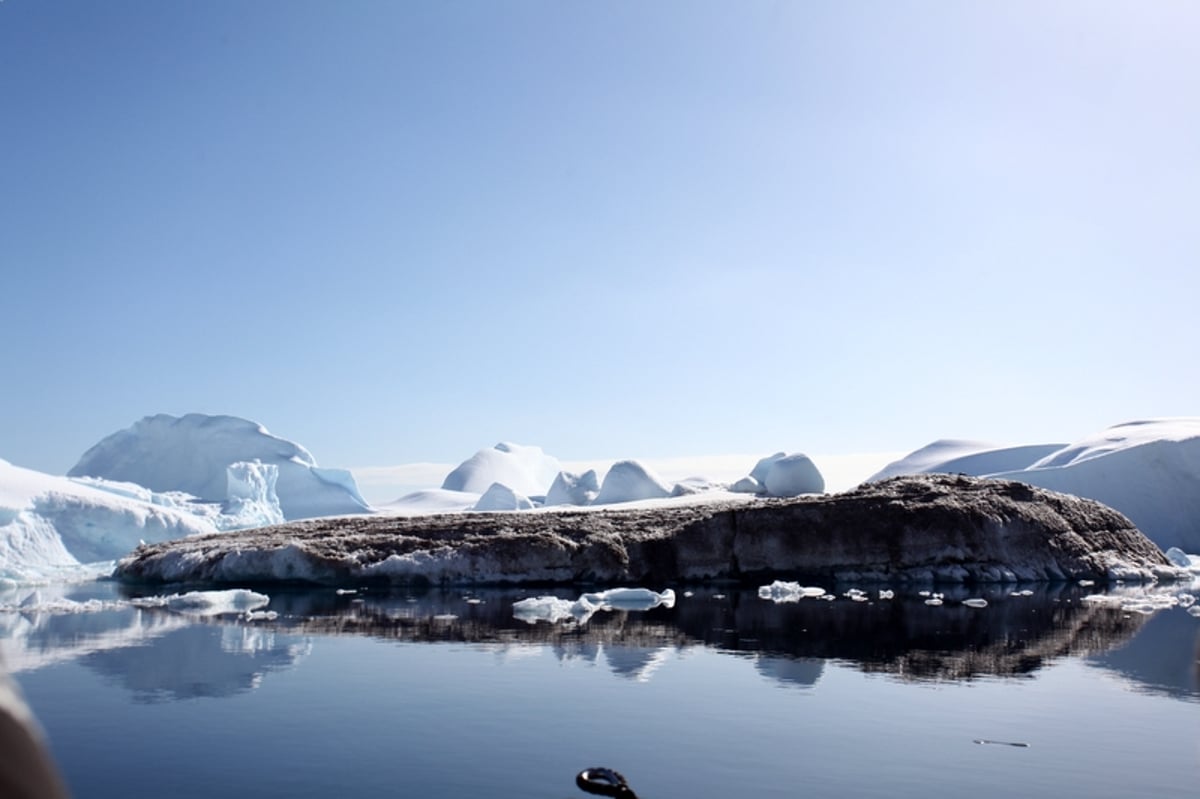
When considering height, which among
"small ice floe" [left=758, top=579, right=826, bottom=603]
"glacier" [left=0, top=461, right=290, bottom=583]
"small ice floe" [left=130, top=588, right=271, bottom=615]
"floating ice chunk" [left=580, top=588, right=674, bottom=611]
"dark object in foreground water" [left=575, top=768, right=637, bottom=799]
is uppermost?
"glacier" [left=0, top=461, right=290, bottom=583]

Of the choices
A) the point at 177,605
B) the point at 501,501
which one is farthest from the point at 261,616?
the point at 501,501

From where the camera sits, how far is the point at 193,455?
46188 mm

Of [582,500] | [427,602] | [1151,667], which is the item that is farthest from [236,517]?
[1151,667]

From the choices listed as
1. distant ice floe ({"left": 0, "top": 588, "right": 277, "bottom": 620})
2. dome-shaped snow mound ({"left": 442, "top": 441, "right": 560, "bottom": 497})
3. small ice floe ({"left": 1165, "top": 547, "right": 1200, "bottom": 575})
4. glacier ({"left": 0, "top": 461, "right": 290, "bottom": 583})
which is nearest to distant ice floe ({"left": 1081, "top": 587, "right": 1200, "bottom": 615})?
small ice floe ({"left": 1165, "top": 547, "right": 1200, "bottom": 575})

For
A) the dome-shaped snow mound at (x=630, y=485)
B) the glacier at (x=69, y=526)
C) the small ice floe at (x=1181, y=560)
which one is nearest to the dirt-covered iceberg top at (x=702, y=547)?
the glacier at (x=69, y=526)

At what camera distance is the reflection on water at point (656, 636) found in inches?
439

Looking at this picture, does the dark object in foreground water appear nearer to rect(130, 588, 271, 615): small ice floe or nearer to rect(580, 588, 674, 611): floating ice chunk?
rect(580, 588, 674, 611): floating ice chunk

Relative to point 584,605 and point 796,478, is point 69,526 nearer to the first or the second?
point 584,605

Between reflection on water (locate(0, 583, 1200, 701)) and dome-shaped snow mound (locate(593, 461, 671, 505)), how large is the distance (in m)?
25.2

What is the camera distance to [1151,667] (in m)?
11.5

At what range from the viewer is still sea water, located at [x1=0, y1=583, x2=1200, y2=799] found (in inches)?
264

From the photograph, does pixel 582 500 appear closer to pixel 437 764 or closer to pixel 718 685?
pixel 718 685

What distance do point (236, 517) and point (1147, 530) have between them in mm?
36378

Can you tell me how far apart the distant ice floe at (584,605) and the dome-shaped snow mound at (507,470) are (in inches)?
1929
